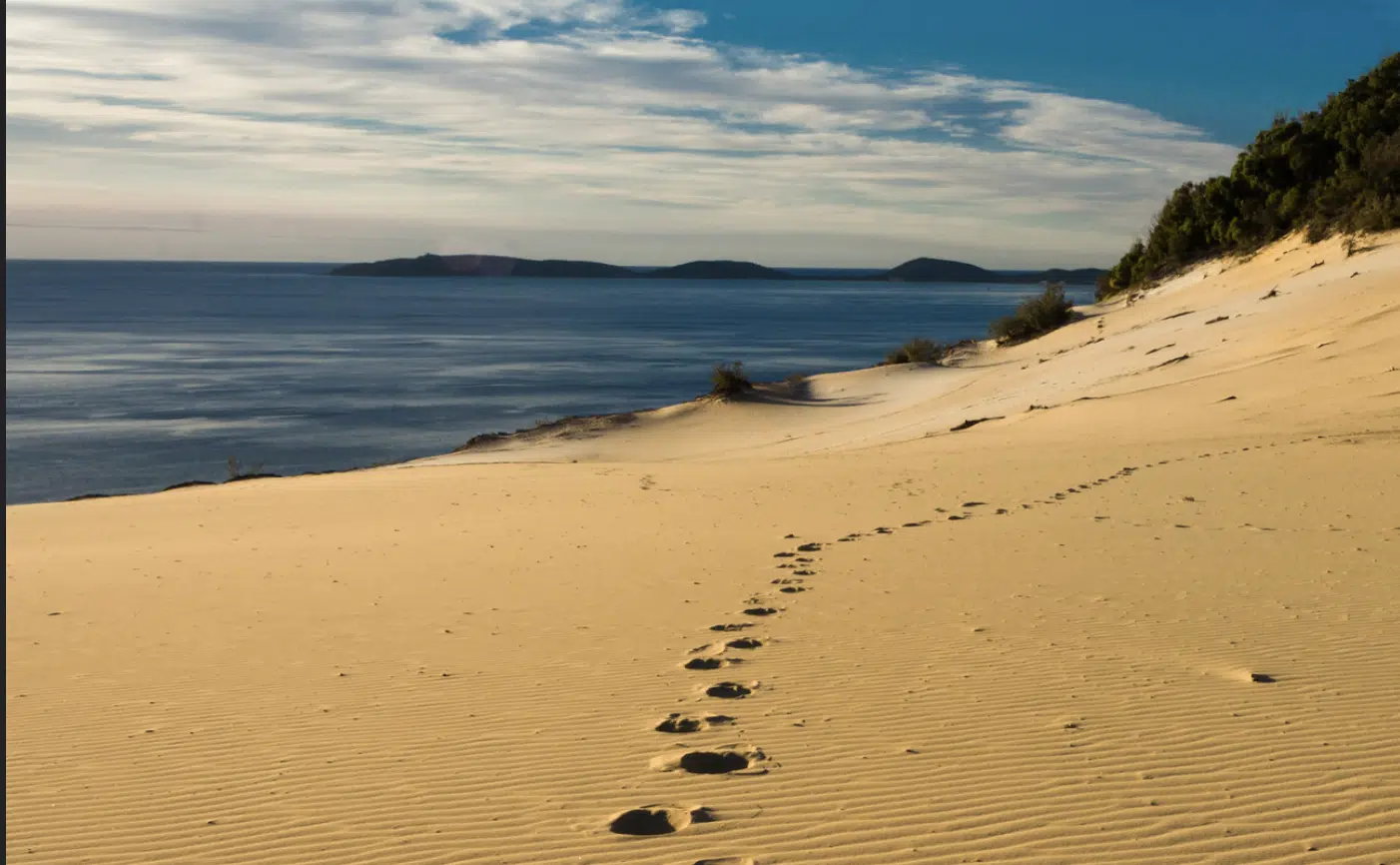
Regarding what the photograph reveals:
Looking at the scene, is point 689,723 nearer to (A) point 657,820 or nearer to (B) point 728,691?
(B) point 728,691

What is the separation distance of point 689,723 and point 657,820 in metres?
1.19

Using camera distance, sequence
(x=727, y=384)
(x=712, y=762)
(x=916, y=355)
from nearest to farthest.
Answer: (x=712, y=762) < (x=727, y=384) < (x=916, y=355)

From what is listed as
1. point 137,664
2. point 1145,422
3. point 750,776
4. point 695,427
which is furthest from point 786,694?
point 695,427

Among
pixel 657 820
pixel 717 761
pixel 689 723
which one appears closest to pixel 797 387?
pixel 689 723

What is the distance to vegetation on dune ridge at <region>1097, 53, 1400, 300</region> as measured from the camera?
115 feet

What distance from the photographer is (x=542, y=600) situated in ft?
30.1

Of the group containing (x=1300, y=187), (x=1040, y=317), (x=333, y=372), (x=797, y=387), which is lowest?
(x=333, y=372)

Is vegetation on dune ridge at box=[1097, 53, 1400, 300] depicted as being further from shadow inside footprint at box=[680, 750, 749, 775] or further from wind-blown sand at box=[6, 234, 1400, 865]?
shadow inside footprint at box=[680, 750, 749, 775]

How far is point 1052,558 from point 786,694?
4416mm

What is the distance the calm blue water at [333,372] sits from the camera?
1324 inches

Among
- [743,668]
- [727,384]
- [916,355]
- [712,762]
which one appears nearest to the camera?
[712,762]

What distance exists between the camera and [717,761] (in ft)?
17.4

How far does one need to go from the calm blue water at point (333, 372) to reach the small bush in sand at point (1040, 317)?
1217 cm

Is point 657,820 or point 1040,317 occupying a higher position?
point 1040,317
